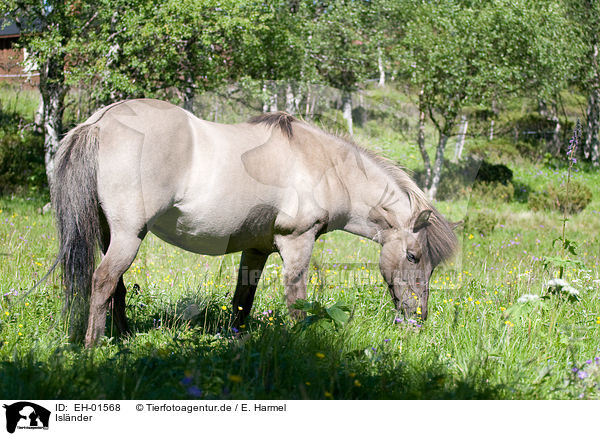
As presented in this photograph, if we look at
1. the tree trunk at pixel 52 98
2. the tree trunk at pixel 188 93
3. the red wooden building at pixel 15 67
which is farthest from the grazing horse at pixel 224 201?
the red wooden building at pixel 15 67

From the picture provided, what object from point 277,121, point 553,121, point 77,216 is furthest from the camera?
point 553,121

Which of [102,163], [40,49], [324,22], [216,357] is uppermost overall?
[324,22]

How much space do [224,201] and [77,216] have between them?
993mm

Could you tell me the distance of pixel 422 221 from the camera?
457 cm

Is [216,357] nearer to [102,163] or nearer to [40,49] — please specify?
[102,163]

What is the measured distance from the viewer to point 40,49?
10.0m

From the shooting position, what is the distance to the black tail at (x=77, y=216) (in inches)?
134

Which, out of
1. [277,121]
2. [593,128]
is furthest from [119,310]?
[593,128]

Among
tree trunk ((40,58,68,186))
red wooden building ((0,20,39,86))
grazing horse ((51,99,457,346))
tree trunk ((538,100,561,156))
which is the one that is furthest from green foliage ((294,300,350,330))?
tree trunk ((538,100,561,156))

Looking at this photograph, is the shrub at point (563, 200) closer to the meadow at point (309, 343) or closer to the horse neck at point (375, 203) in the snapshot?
the meadow at point (309, 343)

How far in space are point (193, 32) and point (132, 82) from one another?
6.47ft

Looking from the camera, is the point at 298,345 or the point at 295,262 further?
the point at 295,262

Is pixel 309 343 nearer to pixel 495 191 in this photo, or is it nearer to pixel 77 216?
pixel 77 216

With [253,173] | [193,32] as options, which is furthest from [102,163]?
[193,32]
